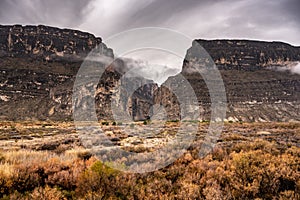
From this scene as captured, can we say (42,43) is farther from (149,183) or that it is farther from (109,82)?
(149,183)

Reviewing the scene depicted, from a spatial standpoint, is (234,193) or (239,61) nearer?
(234,193)

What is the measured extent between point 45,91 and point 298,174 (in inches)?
4360

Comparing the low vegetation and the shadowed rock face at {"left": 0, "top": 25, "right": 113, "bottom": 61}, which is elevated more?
the shadowed rock face at {"left": 0, "top": 25, "right": 113, "bottom": 61}

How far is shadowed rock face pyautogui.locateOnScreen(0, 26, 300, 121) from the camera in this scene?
3637 inches

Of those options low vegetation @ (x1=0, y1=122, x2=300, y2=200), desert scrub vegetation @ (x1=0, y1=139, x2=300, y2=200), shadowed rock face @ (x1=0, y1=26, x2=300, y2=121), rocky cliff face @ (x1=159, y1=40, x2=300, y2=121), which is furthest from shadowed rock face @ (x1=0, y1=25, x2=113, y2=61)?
desert scrub vegetation @ (x1=0, y1=139, x2=300, y2=200)

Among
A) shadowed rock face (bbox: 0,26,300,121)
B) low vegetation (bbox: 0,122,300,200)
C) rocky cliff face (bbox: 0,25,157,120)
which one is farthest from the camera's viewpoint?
shadowed rock face (bbox: 0,26,300,121)

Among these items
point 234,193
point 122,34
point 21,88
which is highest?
point 21,88

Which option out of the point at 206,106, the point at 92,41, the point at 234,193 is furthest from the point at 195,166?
the point at 92,41

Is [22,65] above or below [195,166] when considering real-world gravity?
above

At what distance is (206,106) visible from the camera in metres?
96.0

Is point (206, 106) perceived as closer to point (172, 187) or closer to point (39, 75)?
point (39, 75)

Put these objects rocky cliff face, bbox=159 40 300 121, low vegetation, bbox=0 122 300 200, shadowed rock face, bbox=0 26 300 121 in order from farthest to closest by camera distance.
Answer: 1. rocky cliff face, bbox=159 40 300 121
2. shadowed rock face, bbox=0 26 300 121
3. low vegetation, bbox=0 122 300 200

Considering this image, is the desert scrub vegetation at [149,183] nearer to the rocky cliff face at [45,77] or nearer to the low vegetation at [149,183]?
the low vegetation at [149,183]

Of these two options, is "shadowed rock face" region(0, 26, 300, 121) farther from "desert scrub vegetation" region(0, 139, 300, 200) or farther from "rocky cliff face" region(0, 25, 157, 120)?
"desert scrub vegetation" region(0, 139, 300, 200)
